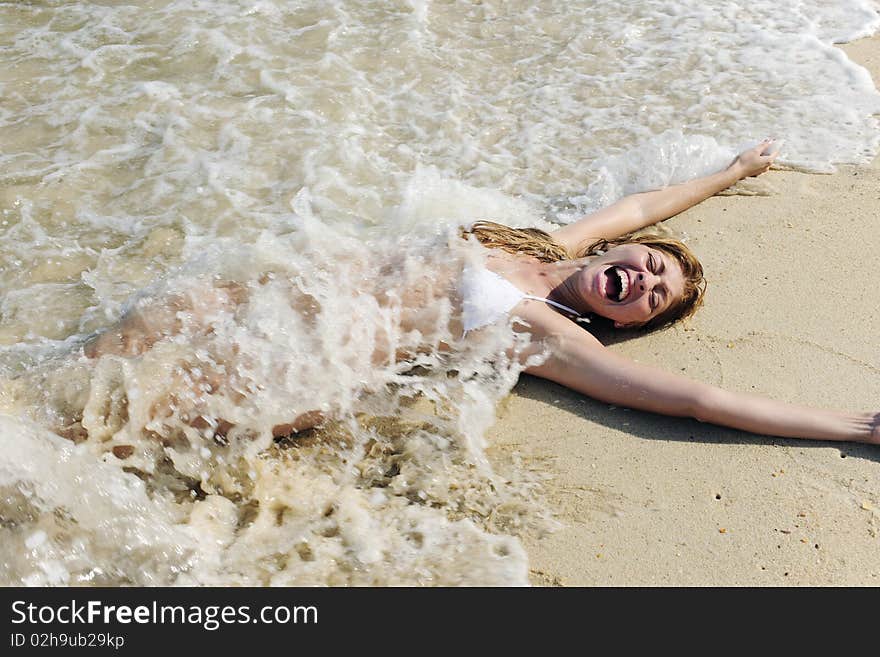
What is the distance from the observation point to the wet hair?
395 cm

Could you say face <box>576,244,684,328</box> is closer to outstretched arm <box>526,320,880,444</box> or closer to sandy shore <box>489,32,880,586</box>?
Answer: sandy shore <box>489,32,880,586</box>

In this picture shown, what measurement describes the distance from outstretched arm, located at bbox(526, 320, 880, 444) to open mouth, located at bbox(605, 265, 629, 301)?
319mm

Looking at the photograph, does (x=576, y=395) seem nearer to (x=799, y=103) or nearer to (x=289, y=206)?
(x=289, y=206)

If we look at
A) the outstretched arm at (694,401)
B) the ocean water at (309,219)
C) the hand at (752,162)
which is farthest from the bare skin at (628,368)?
the hand at (752,162)

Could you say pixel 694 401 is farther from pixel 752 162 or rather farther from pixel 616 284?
pixel 752 162

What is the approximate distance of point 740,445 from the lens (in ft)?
11.2

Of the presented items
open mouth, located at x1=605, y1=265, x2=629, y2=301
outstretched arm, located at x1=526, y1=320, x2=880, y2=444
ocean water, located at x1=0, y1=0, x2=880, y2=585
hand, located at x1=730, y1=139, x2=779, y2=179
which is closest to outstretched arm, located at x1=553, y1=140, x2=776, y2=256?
hand, located at x1=730, y1=139, x2=779, y2=179

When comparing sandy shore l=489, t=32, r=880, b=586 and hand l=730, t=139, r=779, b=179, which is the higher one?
hand l=730, t=139, r=779, b=179

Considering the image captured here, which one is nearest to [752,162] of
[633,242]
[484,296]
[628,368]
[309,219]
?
[633,242]

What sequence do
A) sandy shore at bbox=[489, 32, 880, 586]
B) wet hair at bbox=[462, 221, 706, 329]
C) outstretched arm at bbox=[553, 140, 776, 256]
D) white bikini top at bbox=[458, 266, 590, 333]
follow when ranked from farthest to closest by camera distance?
1. outstretched arm at bbox=[553, 140, 776, 256]
2. wet hair at bbox=[462, 221, 706, 329]
3. white bikini top at bbox=[458, 266, 590, 333]
4. sandy shore at bbox=[489, 32, 880, 586]

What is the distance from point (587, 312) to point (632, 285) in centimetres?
25

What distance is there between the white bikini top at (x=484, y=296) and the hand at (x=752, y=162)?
5.67 feet
